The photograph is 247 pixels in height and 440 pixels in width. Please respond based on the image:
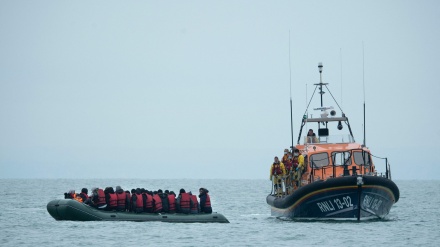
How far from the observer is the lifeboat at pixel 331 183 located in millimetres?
34281

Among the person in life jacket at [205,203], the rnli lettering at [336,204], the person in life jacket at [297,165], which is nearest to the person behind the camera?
the rnli lettering at [336,204]

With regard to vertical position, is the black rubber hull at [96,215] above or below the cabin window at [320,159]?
below

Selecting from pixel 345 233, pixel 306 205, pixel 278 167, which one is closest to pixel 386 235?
pixel 345 233

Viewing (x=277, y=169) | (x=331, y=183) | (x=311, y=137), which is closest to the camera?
(x=331, y=183)

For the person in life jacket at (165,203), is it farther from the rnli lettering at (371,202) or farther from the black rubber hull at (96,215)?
the rnli lettering at (371,202)

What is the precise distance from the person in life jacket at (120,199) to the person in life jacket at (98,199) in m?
0.51

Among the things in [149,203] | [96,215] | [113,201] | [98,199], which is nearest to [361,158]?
[149,203]

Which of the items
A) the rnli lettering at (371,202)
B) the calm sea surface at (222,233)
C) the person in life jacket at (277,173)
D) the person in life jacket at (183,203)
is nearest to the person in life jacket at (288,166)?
the person in life jacket at (277,173)

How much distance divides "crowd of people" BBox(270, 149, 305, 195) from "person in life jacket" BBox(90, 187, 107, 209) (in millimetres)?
7603

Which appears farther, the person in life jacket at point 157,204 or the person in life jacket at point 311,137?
the person in life jacket at point 311,137

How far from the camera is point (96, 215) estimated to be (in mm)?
35469

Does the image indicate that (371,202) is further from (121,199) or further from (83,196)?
(83,196)

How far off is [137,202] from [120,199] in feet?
2.31

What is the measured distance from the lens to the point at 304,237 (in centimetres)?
3234
